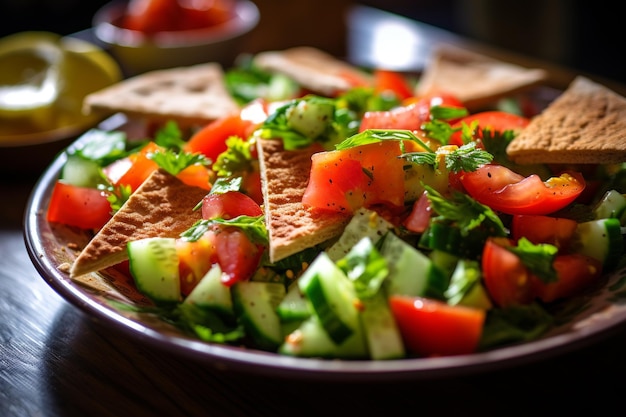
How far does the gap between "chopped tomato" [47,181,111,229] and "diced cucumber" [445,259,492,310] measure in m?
1.45

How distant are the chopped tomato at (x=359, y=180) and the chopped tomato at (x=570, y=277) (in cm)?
52

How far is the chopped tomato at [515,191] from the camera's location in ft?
7.13

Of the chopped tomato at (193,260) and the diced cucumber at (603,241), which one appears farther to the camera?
the chopped tomato at (193,260)

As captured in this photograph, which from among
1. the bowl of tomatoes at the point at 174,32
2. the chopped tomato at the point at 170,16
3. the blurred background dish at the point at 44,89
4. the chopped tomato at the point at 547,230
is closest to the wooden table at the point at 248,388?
the chopped tomato at the point at 547,230

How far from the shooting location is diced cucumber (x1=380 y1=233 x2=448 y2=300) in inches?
74.2

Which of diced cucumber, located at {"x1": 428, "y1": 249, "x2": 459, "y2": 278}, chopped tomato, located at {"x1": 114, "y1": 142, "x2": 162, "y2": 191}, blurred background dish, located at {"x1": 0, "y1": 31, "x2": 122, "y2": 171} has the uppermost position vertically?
diced cucumber, located at {"x1": 428, "y1": 249, "x2": 459, "y2": 278}

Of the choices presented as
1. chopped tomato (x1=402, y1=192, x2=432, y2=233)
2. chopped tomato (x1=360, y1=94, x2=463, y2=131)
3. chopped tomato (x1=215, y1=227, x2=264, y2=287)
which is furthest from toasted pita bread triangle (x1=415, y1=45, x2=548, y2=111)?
chopped tomato (x1=215, y1=227, x2=264, y2=287)

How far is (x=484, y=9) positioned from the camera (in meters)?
7.14

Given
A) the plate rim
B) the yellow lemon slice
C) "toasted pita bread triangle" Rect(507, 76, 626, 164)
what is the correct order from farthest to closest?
the yellow lemon slice, "toasted pita bread triangle" Rect(507, 76, 626, 164), the plate rim

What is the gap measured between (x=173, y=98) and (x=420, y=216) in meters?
1.84

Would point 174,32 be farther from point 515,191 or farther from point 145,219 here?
point 515,191

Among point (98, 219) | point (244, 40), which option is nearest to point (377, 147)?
point (98, 219)

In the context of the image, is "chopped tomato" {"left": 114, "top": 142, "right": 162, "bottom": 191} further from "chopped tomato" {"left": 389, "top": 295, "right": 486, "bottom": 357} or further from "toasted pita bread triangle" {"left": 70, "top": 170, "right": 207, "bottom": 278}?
"chopped tomato" {"left": 389, "top": 295, "right": 486, "bottom": 357}

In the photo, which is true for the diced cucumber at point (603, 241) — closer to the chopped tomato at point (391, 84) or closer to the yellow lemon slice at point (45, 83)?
the chopped tomato at point (391, 84)
